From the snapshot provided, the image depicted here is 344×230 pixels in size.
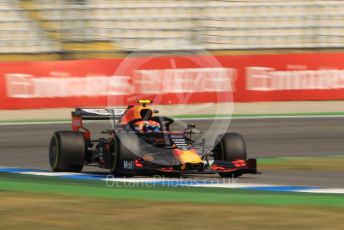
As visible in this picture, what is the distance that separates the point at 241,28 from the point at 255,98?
4327 millimetres

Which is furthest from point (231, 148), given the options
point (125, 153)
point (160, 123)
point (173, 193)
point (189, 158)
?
point (173, 193)

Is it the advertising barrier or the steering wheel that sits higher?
the advertising barrier

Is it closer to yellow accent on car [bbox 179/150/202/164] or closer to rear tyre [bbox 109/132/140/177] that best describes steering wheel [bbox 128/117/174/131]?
rear tyre [bbox 109/132/140/177]

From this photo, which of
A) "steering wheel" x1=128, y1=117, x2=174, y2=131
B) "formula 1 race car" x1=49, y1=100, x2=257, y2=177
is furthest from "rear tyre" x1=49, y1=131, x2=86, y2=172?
"steering wheel" x1=128, y1=117, x2=174, y2=131

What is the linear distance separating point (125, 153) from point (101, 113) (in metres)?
1.78

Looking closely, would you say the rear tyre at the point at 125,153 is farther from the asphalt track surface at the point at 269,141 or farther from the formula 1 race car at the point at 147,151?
the asphalt track surface at the point at 269,141

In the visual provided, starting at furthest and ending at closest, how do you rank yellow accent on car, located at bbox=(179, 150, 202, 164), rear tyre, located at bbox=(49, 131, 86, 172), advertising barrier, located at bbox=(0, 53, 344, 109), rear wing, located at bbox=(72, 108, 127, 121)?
advertising barrier, located at bbox=(0, 53, 344, 109) < rear wing, located at bbox=(72, 108, 127, 121) < rear tyre, located at bbox=(49, 131, 86, 172) < yellow accent on car, located at bbox=(179, 150, 202, 164)

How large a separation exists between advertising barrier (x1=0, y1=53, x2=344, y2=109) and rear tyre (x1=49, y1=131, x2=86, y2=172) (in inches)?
395

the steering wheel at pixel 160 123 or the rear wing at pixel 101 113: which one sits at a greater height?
the rear wing at pixel 101 113

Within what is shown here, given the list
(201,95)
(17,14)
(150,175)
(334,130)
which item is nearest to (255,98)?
(201,95)

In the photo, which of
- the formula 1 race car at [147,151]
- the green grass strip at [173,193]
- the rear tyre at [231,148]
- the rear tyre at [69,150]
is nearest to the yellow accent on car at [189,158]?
the formula 1 race car at [147,151]

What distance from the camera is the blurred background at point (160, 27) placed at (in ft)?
83.6

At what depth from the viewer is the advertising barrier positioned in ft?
72.2

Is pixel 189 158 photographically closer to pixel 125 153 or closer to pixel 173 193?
pixel 125 153
